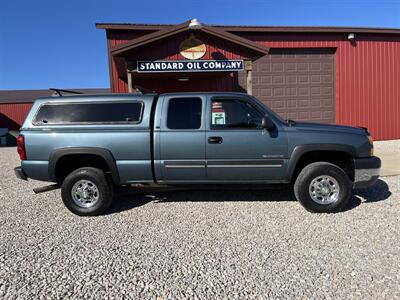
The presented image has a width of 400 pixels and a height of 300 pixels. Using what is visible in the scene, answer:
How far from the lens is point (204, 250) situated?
11.5ft

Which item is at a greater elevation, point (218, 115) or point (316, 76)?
point (316, 76)

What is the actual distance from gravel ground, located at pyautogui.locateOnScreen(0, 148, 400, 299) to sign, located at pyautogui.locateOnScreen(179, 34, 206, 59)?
562 cm

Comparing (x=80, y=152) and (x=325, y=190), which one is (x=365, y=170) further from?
(x=80, y=152)

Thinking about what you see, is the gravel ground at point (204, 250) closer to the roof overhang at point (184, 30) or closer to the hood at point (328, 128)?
the hood at point (328, 128)

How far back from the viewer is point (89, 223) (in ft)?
14.7

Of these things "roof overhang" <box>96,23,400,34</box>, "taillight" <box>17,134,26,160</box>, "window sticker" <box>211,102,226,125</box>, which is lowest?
"taillight" <box>17,134,26,160</box>

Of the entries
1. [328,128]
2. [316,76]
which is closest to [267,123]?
[328,128]

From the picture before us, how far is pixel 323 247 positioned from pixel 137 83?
31.6 ft

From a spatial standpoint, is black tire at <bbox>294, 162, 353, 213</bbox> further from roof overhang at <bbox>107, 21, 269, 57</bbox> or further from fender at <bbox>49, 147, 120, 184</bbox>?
roof overhang at <bbox>107, 21, 269, 57</bbox>

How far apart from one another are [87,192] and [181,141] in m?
1.73

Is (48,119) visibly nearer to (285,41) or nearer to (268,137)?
(268,137)

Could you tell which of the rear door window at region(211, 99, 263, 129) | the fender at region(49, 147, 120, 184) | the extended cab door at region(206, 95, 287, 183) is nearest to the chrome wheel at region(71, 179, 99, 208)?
the fender at region(49, 147, 120, 184)

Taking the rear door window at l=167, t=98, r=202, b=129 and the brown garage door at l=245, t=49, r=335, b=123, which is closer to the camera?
the rear door window at l=167, t=98, r=202, b=129

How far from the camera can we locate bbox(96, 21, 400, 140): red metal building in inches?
454
